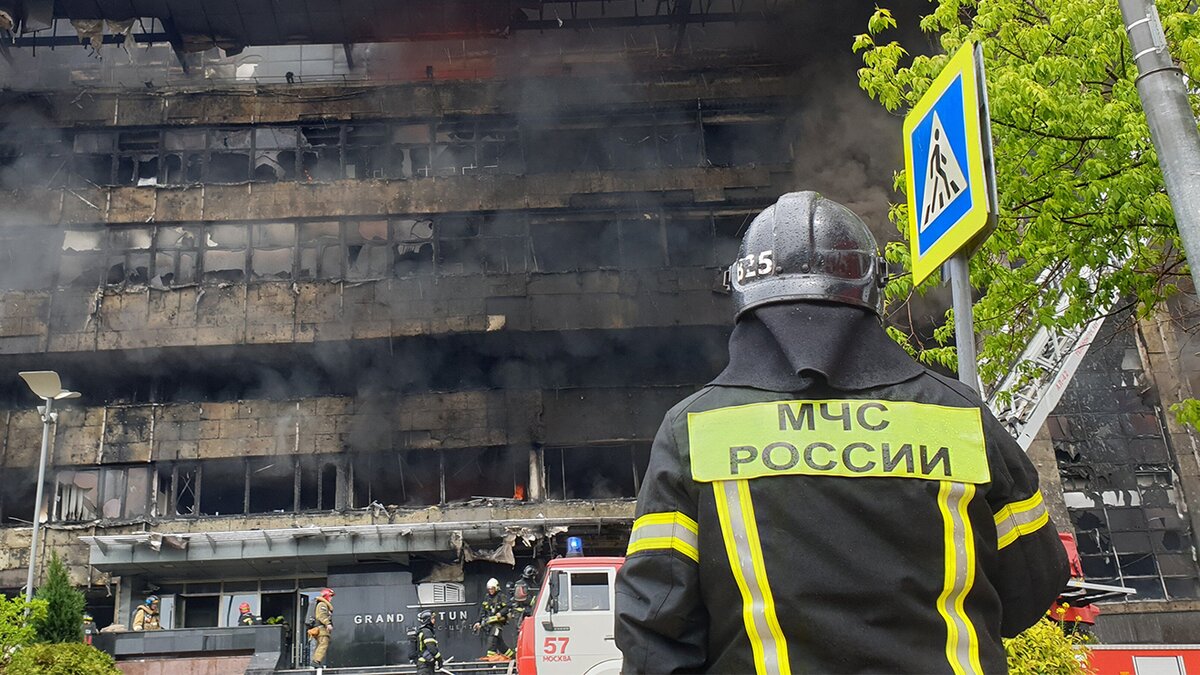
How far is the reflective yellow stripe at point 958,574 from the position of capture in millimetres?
1981

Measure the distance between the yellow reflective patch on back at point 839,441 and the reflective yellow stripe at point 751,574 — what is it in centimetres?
4

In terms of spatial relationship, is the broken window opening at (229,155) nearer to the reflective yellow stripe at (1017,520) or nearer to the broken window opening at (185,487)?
the broken window opening at (185,487)

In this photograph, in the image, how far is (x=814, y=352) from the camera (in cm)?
214

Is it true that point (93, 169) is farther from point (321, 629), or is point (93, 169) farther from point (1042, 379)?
point (1042, 379)

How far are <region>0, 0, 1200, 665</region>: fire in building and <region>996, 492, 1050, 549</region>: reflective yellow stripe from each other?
2518 centimetres

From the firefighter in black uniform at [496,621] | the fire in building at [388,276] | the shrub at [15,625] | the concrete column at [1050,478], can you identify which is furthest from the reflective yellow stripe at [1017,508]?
the fire in building at [388,276]

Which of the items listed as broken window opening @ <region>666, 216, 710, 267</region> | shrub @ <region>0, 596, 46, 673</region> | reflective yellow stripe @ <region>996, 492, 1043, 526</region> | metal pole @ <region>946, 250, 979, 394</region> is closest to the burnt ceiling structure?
broken window opening @ <region>666, 216, 710, 267</region>

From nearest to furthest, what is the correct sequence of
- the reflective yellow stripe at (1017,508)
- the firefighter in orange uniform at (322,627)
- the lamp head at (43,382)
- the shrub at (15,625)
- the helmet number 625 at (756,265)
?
the reflective yellow stripe at (1017,508), the helmet number 625 at (756,265), the shrub at (15,625), the lamp head at (43,382), the firefighter in orange uniform at (322,627)

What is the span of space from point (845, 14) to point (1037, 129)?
2461 centimetres

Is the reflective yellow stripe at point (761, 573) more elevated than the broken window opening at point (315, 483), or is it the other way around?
the broken window opening at point (315, 483)

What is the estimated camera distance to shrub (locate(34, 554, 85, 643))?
1597 cm

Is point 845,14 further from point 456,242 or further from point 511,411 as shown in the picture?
point 511,411

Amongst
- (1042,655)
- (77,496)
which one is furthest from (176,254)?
(1042,655)

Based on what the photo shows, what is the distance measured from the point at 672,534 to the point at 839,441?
1.25 feet
